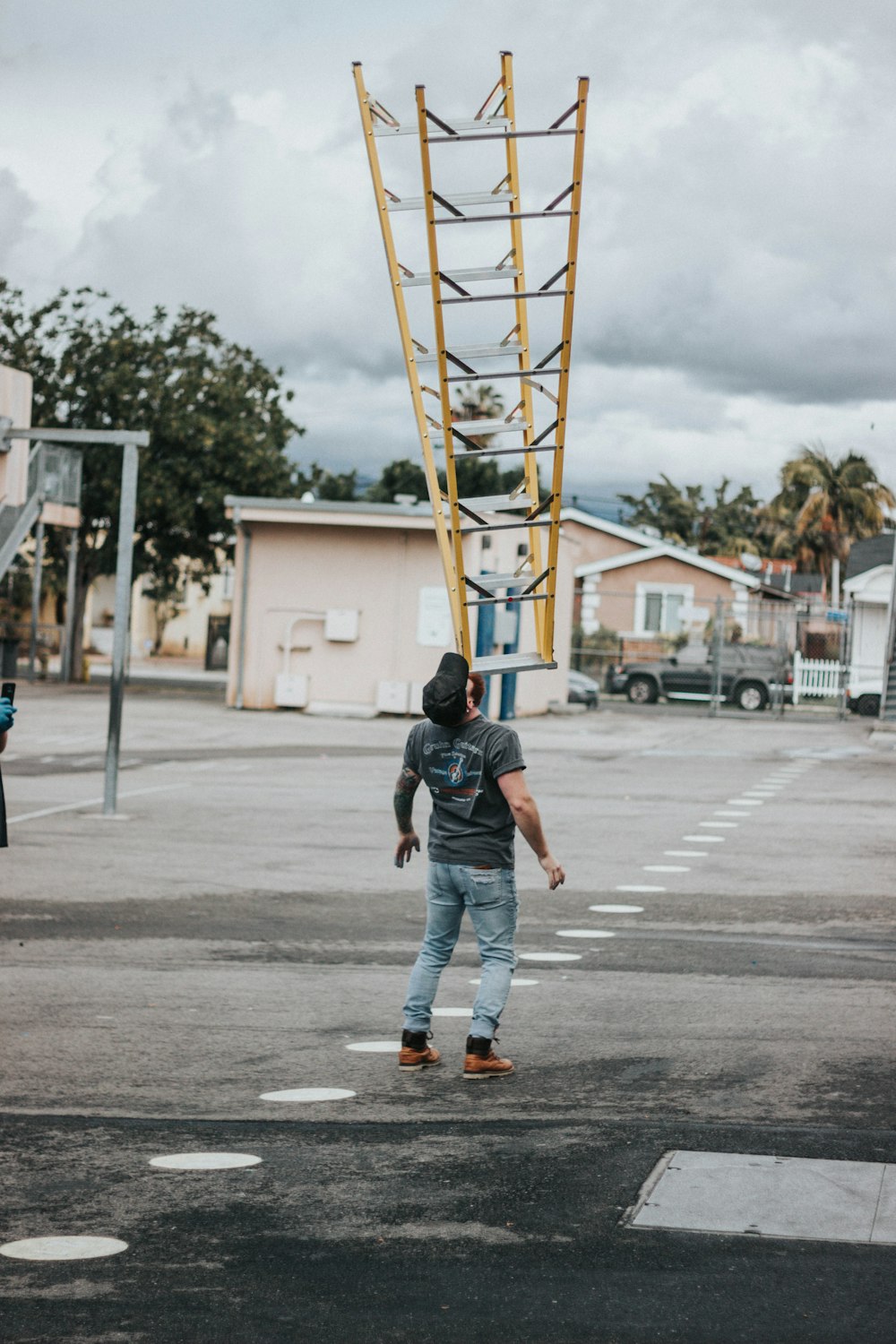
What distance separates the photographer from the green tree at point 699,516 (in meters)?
76.0

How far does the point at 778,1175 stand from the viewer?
5250mm

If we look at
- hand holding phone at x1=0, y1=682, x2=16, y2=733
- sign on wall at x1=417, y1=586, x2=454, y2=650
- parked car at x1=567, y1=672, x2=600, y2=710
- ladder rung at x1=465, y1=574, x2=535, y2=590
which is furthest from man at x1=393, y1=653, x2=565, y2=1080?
parked car at x1=567, y1=672, x2=600, y2=710

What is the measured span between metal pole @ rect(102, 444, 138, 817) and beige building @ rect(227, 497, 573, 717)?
16.5 metres

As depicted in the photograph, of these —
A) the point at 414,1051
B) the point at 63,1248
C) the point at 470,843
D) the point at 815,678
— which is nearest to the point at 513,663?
the point at 470,843

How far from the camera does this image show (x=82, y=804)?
16719 millimetres

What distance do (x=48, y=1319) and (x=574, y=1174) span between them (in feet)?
6.03

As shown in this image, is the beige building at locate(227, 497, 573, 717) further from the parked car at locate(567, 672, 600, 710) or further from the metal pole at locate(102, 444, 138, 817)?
the metal pole at locate(102, 444, 138, 817)

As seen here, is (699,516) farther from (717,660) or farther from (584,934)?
(584,934)

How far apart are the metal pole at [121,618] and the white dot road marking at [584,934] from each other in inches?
244

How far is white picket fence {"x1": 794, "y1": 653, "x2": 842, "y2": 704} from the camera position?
1646 inches

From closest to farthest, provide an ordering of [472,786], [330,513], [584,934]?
[472,786] < [584,934] < [330,513]

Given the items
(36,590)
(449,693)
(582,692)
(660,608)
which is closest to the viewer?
(449,693)

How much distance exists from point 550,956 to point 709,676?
1298 inches

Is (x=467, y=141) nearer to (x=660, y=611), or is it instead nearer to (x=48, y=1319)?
(x=48, y=1319)
